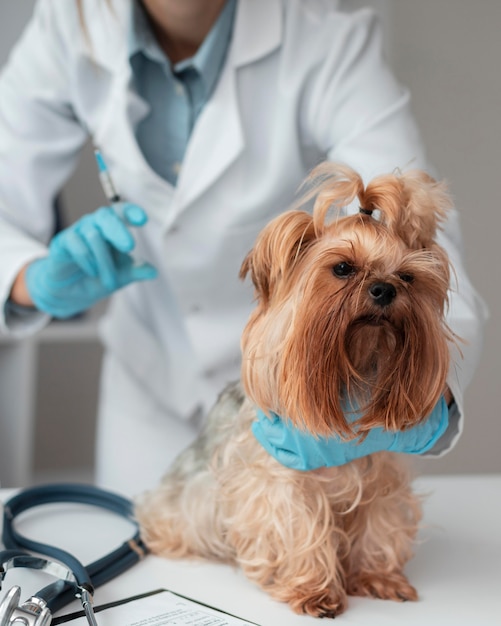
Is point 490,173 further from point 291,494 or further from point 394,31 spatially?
point 291,494

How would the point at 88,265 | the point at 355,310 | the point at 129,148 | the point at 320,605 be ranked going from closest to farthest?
the point at 355,310
the point at 320,605
the point at 88,265
the point at 129,148

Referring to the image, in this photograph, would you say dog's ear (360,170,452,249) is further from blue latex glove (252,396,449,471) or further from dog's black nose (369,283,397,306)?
blue latex glove (252,396,449,471)

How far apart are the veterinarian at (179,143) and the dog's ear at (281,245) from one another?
1.42 feet

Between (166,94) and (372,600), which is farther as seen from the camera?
(166,94)

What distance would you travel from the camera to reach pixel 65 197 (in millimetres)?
3020

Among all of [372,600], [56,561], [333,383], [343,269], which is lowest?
[372,600]

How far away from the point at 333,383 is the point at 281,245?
6.0 inches

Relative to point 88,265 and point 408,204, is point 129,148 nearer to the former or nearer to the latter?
point 88,265

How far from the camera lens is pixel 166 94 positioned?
5.06 ft

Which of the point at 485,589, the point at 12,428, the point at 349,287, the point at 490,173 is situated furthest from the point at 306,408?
the point at 490,173

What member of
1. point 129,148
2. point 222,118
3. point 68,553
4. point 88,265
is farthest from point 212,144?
point 68,553

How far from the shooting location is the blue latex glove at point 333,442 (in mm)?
904

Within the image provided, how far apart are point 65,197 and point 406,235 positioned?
2313mm

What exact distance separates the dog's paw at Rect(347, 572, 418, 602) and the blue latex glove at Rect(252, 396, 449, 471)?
16cm
